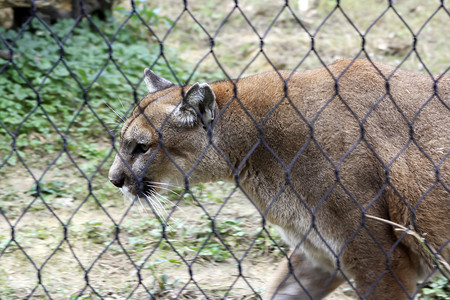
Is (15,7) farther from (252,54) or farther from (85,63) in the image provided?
(252,54)

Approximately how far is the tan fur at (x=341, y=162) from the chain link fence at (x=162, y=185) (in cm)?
3

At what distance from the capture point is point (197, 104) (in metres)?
4.04

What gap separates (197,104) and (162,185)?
72 cm

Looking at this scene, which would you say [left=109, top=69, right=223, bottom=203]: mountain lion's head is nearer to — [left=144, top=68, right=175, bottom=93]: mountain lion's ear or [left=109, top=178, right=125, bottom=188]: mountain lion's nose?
[left=109, top=178, right=125, bottom=188]: mountain lion's nose

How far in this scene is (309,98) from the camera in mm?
4152

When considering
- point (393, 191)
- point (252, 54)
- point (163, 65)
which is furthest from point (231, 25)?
point (393, 191)

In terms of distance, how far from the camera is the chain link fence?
11.9 ft

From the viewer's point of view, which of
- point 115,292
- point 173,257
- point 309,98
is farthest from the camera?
point 173,257

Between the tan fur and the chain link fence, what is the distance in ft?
0.08

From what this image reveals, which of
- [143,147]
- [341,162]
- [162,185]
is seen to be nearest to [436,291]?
[341,162]

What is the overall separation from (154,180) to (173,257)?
3.59 feet

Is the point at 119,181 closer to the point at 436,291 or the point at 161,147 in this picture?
the point at 161,147

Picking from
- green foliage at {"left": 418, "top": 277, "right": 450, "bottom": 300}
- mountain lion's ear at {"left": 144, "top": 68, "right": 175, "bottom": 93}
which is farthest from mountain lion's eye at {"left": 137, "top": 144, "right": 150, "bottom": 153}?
green foliage at {"left": 418, "top": 277, "right": 450, "bottom": 300}

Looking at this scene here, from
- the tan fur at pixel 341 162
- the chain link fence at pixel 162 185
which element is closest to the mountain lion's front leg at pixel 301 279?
the chain link fence at pixel 162 185
